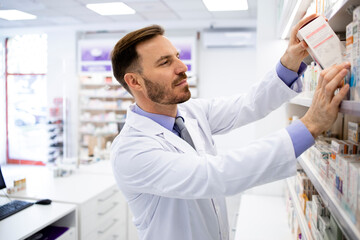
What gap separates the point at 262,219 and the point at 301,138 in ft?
6.52

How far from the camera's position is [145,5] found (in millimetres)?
5926

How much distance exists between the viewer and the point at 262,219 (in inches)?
106

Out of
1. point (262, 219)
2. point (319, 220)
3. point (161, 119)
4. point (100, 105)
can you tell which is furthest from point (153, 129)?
point (100, 105)

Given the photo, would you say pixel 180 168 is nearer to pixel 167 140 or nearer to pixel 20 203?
pixel 167 140

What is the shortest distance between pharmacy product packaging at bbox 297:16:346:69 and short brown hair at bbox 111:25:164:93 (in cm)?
70

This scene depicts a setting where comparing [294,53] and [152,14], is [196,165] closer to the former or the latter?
[294,53]

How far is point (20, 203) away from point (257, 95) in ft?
7.26

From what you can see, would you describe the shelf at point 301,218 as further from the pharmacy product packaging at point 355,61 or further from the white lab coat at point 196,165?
the pharmacy product packaging at point 355,61

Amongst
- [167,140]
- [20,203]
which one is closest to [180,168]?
[167,140]

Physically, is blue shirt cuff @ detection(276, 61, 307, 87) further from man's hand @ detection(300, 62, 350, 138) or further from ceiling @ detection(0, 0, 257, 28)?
ceiling @ detection(0, 0, 257, 28)

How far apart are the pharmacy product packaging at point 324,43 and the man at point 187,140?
0.07 meters

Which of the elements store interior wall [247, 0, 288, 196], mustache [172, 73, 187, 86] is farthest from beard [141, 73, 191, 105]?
store interior wall [247, 0, 288, 196]

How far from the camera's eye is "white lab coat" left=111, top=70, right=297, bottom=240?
0.96 m

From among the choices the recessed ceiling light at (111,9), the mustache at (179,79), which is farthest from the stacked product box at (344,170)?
the recessed ceiling light at (111,9)
